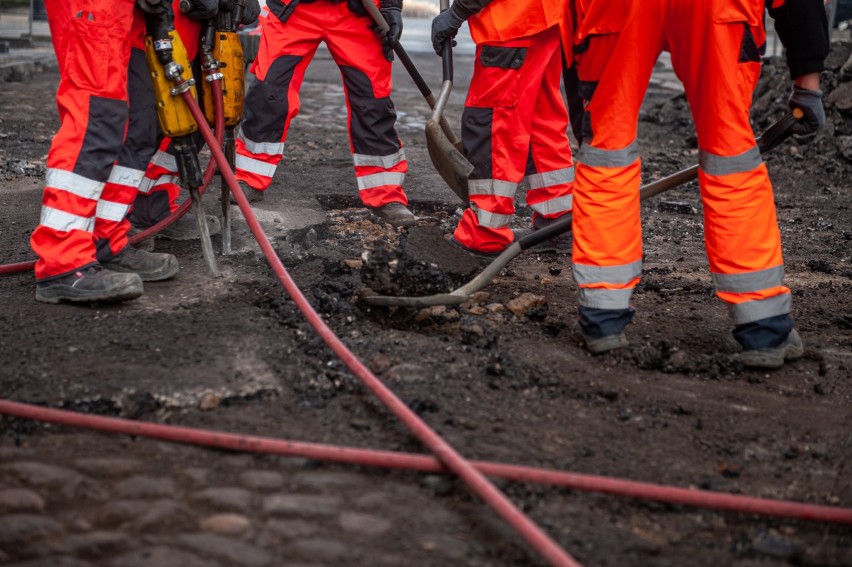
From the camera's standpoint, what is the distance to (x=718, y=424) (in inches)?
118

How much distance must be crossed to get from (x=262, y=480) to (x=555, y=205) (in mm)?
2802

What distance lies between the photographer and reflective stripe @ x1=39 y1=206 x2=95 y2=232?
367 cm

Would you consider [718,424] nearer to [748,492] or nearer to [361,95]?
[748,492]

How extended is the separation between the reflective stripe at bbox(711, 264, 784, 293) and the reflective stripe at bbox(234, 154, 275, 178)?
2.87 metres

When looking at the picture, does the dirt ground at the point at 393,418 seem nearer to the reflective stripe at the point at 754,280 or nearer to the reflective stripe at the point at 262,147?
the reflective stripe at the point at 754,280

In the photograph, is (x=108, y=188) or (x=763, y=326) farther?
(x=108, y=188)

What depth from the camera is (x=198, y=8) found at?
3.95 metres

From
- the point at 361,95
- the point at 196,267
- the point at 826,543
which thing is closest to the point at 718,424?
the point at 826,543

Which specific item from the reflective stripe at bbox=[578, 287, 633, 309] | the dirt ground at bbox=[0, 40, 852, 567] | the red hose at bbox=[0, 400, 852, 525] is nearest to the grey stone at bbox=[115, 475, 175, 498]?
the dirt ground at bbox=[0, 40, 852, 567]

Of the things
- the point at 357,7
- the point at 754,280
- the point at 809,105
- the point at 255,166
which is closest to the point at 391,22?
the point at 357,7

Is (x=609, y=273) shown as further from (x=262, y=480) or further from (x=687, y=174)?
(x=262, y=480)

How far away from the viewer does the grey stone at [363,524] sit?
2.29m

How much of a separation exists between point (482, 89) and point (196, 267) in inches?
62.2

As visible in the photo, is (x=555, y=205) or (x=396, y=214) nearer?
(x=555, y=205)
